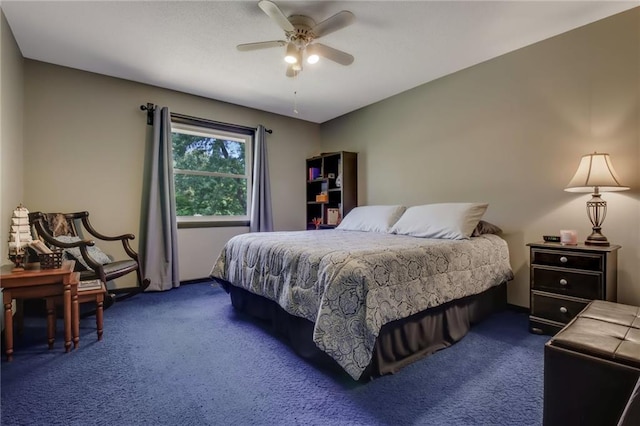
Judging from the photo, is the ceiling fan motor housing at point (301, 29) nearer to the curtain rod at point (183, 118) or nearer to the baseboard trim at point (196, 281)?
the curtain rod at point (183, 118)

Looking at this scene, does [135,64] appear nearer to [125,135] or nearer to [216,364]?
[125,135]

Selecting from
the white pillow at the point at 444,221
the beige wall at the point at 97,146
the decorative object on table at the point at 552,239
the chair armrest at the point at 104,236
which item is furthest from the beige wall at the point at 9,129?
the decorative object on table at the point at 552,239

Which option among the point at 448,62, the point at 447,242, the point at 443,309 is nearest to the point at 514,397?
the point at 443,309

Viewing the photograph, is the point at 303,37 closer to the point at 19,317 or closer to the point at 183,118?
the point at 183,118

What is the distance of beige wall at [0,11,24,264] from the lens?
7.40 feet

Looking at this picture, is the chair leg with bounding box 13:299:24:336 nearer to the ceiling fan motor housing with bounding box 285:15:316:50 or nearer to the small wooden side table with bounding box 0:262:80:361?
the small wooden side table with bounding box 0:262:80:361

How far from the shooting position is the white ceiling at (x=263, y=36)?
224cm

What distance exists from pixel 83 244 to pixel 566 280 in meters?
3.90

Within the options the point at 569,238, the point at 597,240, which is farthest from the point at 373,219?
the point at 597,240

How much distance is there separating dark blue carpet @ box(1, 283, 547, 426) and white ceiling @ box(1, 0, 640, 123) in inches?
96.9

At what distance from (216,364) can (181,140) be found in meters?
3.09

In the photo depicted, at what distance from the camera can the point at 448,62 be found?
3.07m

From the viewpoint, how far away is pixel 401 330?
1854 millimetres

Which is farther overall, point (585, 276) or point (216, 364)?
point (585, 276)
